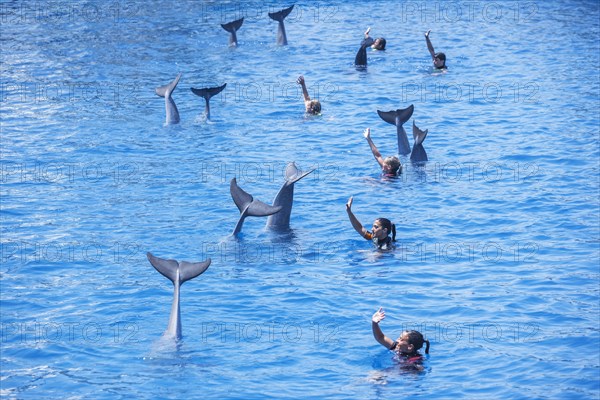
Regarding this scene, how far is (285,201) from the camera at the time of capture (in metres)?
19.5

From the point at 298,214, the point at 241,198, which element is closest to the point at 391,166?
the point at 298,214

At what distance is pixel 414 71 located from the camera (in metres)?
31.4

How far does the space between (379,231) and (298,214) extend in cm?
281

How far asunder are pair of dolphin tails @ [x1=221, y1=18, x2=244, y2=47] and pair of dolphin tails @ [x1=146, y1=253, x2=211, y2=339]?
61.5 ft

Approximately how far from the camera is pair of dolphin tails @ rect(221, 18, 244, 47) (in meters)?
33.2

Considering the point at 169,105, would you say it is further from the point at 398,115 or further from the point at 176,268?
the point at 176,268

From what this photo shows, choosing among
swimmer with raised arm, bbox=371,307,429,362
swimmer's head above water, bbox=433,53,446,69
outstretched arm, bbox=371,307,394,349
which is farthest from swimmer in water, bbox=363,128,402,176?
swimmer's head above water, bbox=433,53,446,69

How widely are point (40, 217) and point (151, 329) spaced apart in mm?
5819

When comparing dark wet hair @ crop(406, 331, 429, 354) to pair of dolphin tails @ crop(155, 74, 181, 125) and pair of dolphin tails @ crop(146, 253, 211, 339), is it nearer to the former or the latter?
pair of dolphin tails @ crop(146, 253, 211, 339)

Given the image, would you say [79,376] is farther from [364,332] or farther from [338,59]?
[338,59]

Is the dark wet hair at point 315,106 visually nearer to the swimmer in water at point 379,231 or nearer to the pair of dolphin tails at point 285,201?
the pair of dolphin tails at point 285,201

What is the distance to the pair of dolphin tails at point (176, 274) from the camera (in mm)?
15266

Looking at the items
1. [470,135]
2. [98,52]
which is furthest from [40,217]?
[98,52]

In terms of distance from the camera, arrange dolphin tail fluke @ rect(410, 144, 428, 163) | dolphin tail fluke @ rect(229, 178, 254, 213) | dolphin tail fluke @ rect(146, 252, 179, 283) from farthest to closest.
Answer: dolphin tail fluke @ rect(410, 144, 428, 163)
dolphin tail fluke @ rect(229, 178, 254, 213)
dolphin tail fluke @ rect(146, 252, 179, 283)
